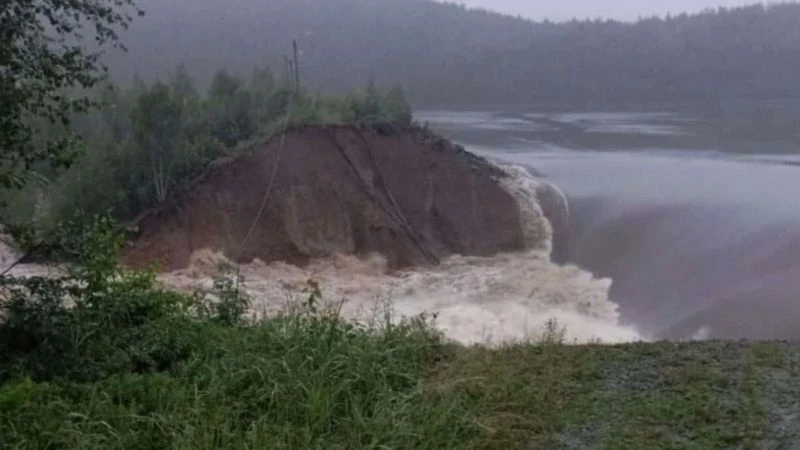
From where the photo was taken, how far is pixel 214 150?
70.3ft

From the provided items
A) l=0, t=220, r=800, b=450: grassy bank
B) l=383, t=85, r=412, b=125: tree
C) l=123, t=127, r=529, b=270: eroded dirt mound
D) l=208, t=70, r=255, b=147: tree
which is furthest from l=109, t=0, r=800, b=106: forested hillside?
l=0, t=220, r=800, b=450: grassy bank

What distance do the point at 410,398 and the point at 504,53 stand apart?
3601 cm

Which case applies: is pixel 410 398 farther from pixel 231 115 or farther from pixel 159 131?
pixel 231 115

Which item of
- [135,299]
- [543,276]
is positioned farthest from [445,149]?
[135,299]

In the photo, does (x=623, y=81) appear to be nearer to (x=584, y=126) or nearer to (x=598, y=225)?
(x=584, y=126)

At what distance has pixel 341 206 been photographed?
21156 millimetres

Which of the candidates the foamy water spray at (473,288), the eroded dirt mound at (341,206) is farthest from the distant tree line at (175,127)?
the foamy water spray at (473,288)

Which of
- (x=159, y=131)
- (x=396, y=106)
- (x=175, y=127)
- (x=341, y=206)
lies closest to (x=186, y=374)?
(x=341, y=206)

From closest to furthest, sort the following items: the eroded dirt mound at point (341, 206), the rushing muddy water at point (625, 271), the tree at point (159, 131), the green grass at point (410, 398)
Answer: the green grass at point (410, 398) < the rushing muddy water at point (625, 271) < the eroded dirt mound at point (341, 206) < the tree at point (159, 131)

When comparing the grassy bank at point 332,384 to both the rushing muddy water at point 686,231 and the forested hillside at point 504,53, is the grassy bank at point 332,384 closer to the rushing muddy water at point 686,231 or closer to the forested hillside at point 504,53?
the rushing muddy water at point 686,231

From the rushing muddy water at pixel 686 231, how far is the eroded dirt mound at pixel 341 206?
2.17 metres

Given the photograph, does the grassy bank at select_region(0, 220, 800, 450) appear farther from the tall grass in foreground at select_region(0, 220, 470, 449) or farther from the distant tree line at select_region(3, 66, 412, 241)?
the distant tree line at select_region(3, 66, 412, 241)

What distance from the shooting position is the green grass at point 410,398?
4.71 m

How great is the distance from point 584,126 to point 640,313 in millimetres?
20164
